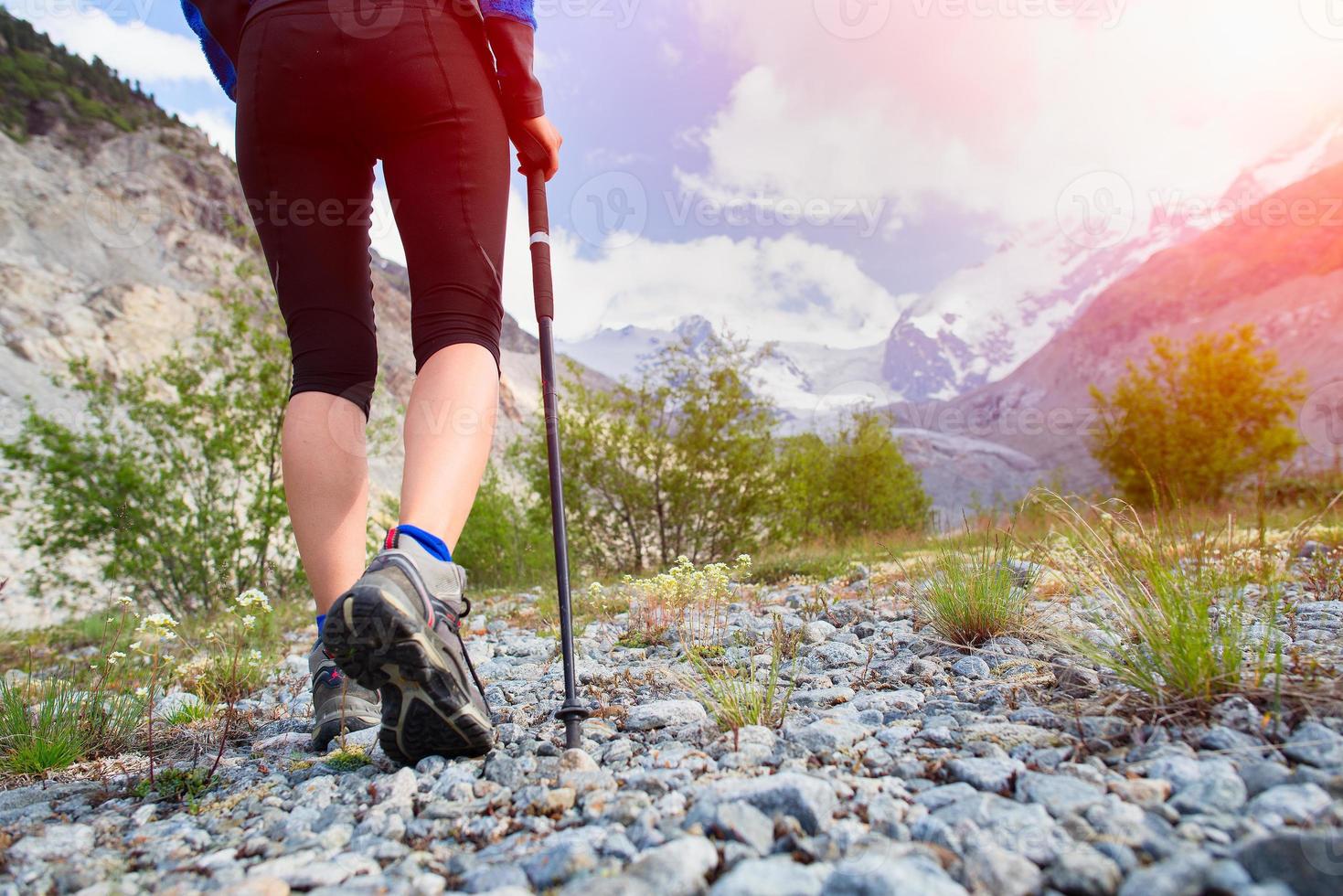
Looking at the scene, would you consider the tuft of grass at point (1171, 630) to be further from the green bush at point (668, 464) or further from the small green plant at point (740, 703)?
the green bush at point (668, 464)

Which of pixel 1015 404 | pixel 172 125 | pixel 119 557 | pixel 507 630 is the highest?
pixel 172 125

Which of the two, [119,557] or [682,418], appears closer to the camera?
[119,557]

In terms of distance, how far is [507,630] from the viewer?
384 cm

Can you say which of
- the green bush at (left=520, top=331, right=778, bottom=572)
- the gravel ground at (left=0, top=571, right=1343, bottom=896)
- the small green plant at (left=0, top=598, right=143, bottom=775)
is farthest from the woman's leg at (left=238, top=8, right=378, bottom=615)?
the green bush at (left=520, top=331, right=778, bottom=572)

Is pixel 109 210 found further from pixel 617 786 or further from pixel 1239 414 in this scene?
pixel 1239 414

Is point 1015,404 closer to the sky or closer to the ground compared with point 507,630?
closer to the sky

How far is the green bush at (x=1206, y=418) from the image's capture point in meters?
22.0

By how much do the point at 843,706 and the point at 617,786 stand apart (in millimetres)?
620

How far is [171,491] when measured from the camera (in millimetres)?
7867

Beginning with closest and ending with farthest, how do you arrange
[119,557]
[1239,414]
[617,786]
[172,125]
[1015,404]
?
1. [617,786]
2. [119,557]
3. [1239,414]
4. [172,125]
5. [1015,404]

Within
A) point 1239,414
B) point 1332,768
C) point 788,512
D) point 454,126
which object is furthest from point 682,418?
point 1239,414

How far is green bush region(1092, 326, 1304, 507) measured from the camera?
72.0 feet

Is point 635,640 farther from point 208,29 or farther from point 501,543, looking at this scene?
point 501,543

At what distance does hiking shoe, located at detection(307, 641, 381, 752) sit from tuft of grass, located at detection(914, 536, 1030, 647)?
1588mm
